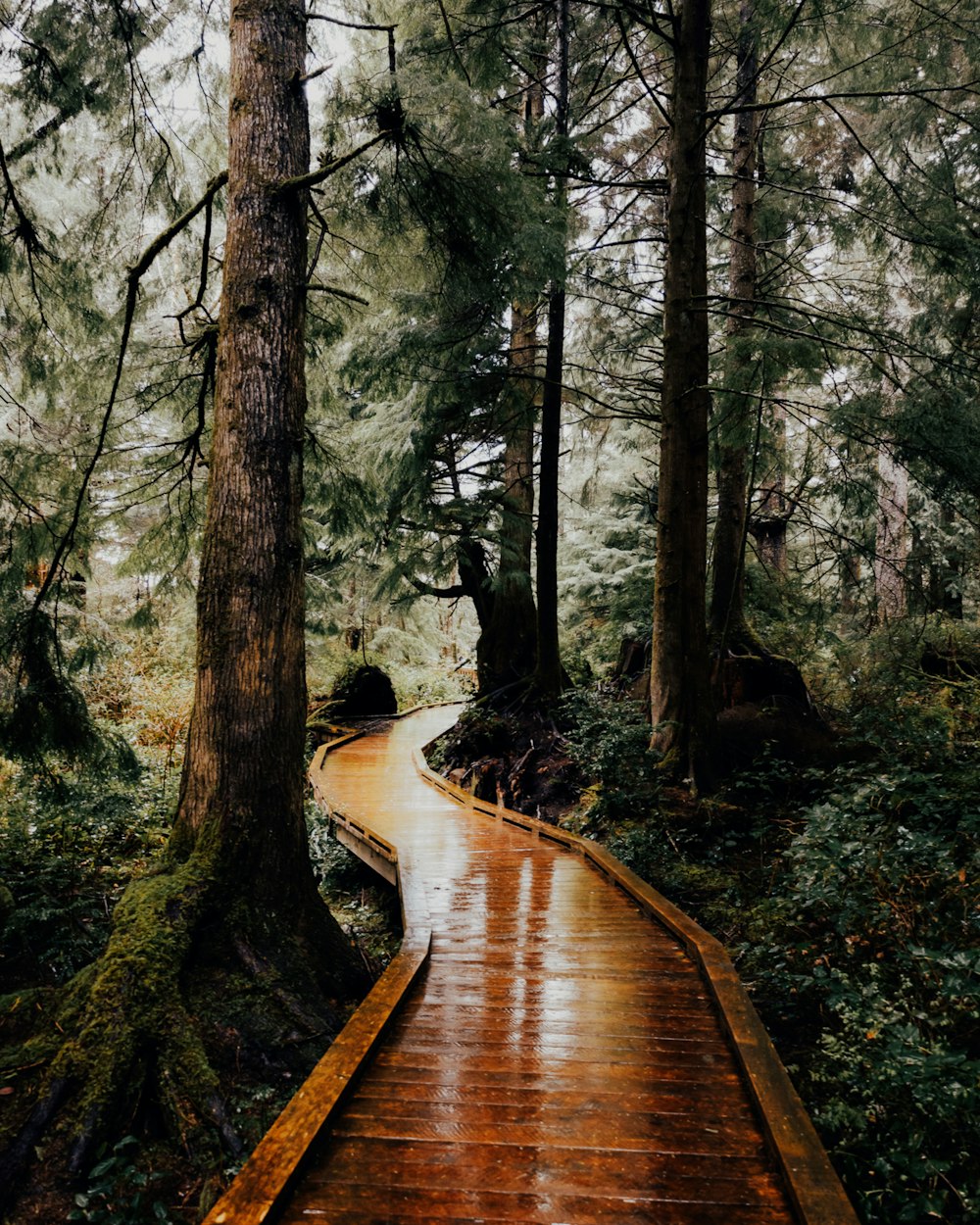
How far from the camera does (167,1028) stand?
3.54 metres

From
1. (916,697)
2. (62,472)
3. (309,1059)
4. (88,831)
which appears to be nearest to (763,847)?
(916,697)

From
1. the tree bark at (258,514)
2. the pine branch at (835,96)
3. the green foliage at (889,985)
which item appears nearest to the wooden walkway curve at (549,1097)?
the green foliage at (889,985)

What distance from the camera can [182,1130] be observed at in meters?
3.23

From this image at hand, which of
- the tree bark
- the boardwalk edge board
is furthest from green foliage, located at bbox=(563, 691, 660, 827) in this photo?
the tree bark

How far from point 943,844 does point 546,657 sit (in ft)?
26.4

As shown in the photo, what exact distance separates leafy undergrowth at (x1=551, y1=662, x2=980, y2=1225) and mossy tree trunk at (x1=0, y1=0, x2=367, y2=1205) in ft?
8.98

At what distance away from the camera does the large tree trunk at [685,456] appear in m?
7.92

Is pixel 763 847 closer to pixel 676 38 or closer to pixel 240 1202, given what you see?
pixel 240 1202

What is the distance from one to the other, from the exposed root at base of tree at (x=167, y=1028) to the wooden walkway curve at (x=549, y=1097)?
1.91ft

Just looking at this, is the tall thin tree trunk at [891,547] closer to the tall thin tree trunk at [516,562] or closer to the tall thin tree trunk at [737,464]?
the tall thin tree trunk at [737,464]

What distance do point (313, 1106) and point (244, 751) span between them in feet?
7.08

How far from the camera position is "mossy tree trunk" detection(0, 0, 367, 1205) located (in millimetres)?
3494

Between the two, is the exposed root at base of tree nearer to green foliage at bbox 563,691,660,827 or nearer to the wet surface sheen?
the wet surface sheen

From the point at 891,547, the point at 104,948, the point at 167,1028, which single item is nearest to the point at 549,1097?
the point at 167,1028
